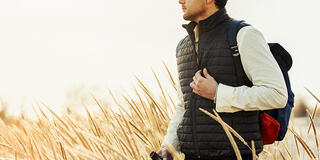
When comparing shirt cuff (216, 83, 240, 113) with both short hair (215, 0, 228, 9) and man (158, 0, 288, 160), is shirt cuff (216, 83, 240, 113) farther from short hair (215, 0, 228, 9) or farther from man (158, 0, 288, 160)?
short hair (215, 0, 228, 9)

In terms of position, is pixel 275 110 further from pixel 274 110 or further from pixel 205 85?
pixel 205 85

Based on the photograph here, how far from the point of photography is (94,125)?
6.54ft

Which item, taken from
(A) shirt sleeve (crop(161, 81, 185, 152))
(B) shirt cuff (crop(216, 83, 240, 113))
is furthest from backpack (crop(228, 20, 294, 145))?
(A) shirt sleeve (crop(161, 81, 185, 152))

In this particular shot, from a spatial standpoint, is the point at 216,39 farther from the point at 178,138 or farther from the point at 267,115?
the point at 178,138

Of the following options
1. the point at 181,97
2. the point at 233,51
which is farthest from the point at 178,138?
the point at 233,51

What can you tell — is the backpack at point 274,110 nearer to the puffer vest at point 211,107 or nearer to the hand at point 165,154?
the puffer vest at point 211,107

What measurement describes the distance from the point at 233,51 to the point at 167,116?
896 mm

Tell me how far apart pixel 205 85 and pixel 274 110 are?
313 millimetres

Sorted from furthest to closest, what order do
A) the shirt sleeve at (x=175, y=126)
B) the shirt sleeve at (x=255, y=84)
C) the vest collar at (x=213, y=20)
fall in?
the shirt sleeve at (x=175, y=126) < the vest collar at (x=213, y=20) < the shirt sleeve at (x=255, y=84)

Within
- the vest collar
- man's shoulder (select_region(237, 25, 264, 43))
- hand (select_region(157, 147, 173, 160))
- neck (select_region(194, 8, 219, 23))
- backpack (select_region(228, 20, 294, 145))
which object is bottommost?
hand (select_region(157, 147, 173, 160))

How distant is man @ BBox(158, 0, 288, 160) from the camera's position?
133 centimetres

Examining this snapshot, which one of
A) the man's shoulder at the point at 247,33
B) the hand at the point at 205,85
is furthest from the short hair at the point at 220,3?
the hand at the point at 205,85

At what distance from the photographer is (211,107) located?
1.42 metres

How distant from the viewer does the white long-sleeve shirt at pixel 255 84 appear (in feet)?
4.30
